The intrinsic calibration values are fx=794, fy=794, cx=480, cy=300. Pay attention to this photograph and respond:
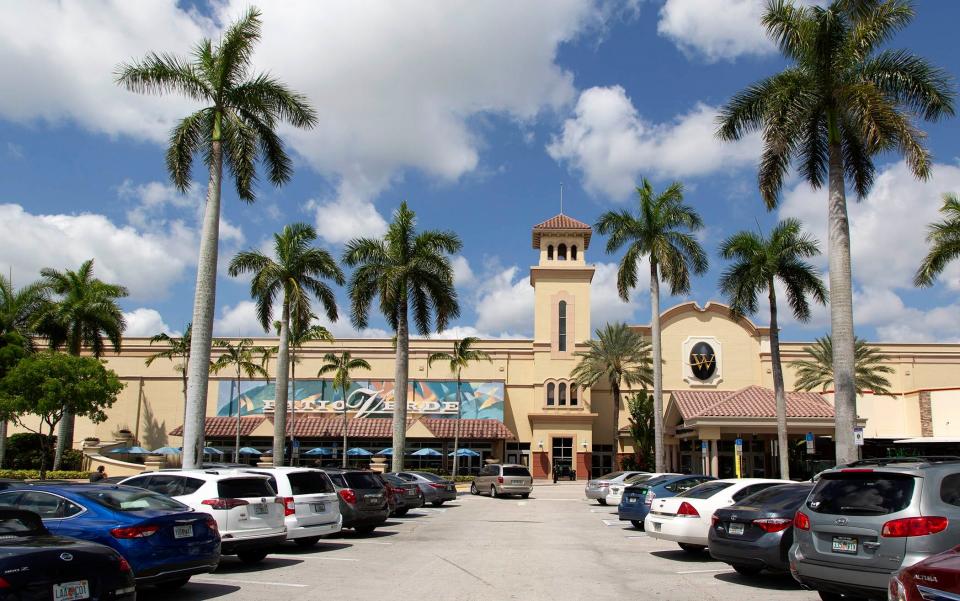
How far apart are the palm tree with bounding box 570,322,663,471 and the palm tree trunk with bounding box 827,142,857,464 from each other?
1312 inches

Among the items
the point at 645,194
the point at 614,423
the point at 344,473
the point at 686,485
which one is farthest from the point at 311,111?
the point at 614,423

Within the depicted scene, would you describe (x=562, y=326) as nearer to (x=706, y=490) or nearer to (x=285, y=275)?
(x=285, y=275)

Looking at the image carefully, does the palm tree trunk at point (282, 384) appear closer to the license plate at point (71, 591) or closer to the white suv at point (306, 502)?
the white suv at point (306, 502)

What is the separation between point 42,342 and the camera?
199 ft

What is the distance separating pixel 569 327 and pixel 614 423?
8.35 m

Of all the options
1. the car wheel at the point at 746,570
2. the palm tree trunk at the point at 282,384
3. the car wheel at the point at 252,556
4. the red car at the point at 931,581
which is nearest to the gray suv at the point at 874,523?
the red car at the point at 931,581

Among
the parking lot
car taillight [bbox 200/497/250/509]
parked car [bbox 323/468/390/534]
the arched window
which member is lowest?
the parking lot

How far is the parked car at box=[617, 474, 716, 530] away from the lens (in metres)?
19.3

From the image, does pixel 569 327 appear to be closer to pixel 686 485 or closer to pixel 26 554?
pixel 686 485

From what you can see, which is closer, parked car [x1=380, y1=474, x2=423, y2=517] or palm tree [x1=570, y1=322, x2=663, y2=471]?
parked car [x1=380, y1=474, x2=423, y2=517]

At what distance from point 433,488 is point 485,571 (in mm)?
18125

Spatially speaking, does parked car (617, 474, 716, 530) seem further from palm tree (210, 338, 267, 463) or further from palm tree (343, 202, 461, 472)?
palm tree (210, 338, 267, 463)

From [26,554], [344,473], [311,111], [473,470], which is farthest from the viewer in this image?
[473,470]

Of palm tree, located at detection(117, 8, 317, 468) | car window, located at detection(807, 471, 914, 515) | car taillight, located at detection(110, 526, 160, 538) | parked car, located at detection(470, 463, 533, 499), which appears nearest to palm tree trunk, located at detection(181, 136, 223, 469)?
palm tree, located at detection(117, 8, 317, 468)
